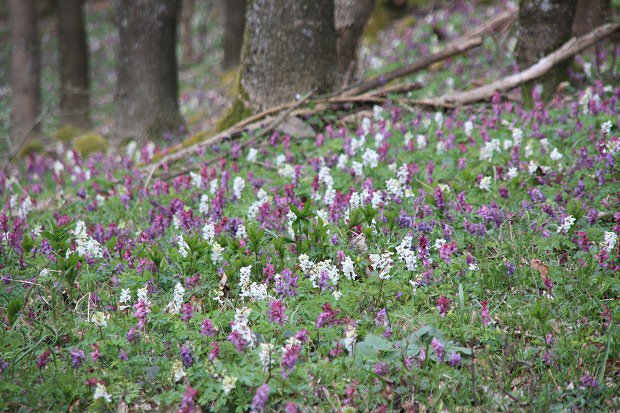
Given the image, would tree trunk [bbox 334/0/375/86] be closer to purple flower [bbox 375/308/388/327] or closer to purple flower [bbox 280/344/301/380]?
purple flower [bbox 375/308/388/327]

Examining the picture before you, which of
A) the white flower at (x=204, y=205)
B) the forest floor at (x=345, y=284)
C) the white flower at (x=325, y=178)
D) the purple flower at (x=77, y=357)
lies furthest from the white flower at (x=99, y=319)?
the white flower at (x=325, y=178)

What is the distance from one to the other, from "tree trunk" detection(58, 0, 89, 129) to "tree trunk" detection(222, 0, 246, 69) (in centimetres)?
448

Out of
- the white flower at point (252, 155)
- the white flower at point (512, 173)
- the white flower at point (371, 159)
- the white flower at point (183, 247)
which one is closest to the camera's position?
the white flower at point (183, 247)

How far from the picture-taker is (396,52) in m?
14.2

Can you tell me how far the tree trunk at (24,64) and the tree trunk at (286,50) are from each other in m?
7.74

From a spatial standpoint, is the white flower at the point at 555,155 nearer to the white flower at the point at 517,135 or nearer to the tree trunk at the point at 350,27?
the white flower at the point at 517,135

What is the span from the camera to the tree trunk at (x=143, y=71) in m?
10.5

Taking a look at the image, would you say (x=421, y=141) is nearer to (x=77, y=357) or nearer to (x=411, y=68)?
(x=411, y=68)

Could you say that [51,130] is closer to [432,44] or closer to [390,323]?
[432,44]

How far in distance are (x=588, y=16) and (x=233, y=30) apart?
11939 mm

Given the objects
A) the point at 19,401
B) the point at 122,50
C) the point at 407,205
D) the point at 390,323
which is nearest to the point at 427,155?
the point at 407,205

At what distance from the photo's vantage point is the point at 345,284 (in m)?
3.98

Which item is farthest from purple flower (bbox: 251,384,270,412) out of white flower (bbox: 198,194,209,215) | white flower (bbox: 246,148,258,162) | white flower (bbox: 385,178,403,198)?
white flower (bbox: 246,148,258,162)

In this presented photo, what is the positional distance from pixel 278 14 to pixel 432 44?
23.0ft
